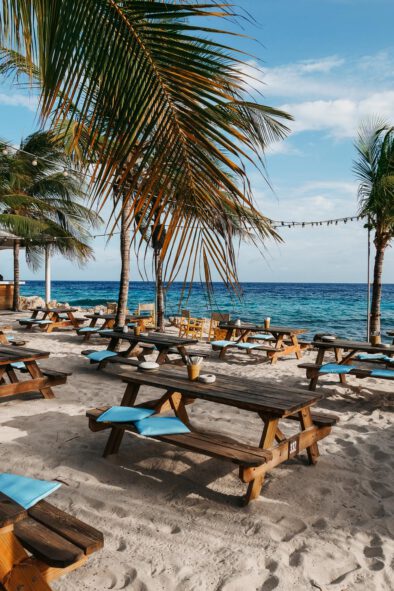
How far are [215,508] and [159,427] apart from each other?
0.64 meters

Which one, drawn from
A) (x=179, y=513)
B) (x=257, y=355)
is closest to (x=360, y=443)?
(x=179, y=513)

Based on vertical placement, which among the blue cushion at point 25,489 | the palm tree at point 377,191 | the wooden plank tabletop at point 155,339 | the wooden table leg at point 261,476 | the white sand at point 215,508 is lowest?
the white sand at point 215,508

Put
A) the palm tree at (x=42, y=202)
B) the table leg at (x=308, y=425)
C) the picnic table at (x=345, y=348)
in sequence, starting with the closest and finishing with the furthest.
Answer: the table leg at (x=308, y=425)
the picnic table at (x=345, y=348)
the palm tree at (x=42, y=202)

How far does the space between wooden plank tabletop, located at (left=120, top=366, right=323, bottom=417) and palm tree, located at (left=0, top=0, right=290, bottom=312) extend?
197 cm

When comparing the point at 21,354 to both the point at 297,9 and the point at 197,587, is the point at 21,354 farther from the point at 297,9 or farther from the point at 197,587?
the point at 297,9

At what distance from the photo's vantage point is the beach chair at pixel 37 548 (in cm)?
171

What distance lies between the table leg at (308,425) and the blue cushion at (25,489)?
211cm

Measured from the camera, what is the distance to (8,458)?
11.6 feet

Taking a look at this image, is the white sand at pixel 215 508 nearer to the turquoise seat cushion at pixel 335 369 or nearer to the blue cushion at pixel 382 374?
the blue cushion at pixel 382 374

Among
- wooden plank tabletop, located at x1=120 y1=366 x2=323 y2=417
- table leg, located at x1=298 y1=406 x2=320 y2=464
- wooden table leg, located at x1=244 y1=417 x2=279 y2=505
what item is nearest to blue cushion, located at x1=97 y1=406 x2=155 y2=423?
wooden plank tabletop, located at x1=120 y1=366 x2=323 y2=417

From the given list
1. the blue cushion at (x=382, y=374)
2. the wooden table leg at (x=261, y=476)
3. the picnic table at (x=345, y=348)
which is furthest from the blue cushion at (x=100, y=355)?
the wooden table leg at (x=261, y=476)

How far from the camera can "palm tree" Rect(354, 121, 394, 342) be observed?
9992 mm

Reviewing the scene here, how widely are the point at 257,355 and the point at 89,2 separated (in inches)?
318

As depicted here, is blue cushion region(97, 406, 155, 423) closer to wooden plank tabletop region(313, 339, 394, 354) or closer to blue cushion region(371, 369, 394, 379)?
blue cushion region(371, 369, 394, 379)
